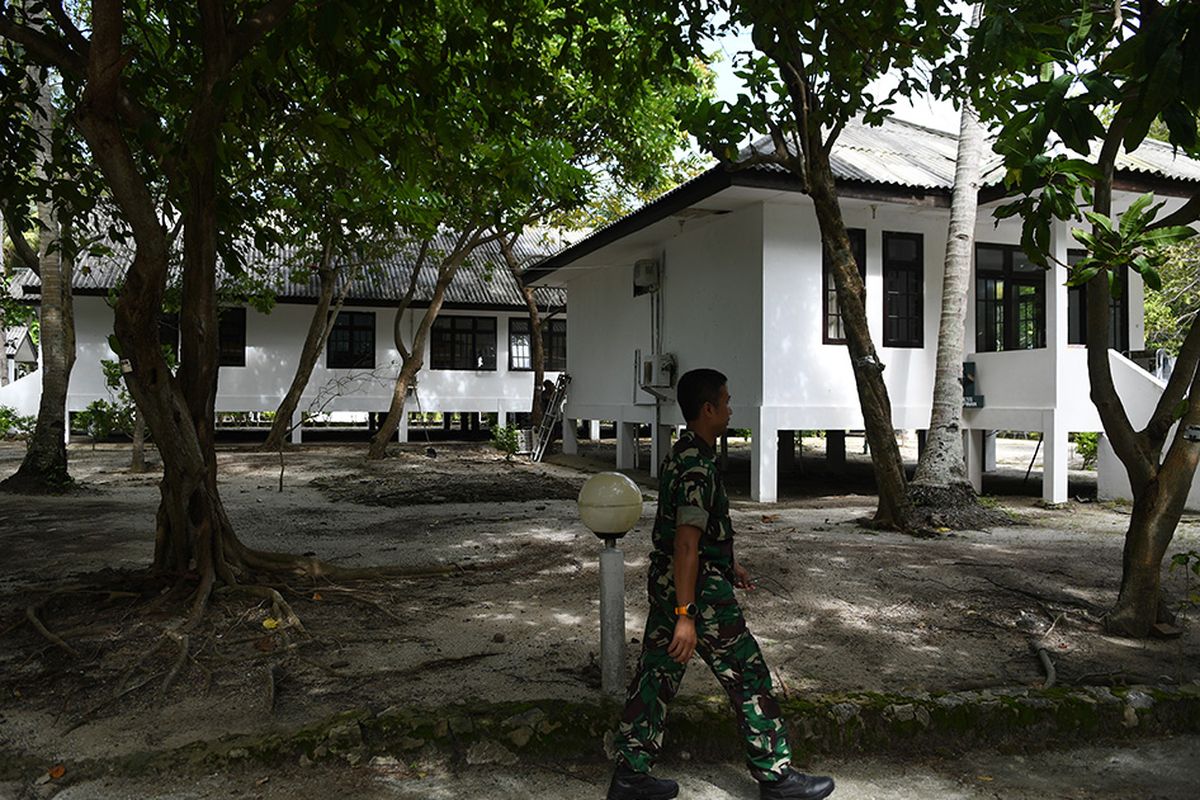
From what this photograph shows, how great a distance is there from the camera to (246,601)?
5.77 meters

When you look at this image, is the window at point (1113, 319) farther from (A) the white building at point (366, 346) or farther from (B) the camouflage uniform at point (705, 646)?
(A) the white building at point (366, 346)

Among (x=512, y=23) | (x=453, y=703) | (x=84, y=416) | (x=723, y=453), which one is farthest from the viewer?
(x=84, y=416)

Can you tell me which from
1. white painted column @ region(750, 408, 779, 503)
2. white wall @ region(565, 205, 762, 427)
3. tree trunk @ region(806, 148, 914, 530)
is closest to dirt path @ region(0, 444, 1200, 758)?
tree trunk @ region(806, 148, 914, 530)

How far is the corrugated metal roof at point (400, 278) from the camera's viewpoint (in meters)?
23.1

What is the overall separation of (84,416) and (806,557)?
16863 millimetres

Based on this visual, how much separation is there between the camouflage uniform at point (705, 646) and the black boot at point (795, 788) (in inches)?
1.6

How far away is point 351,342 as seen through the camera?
2552 centimetres

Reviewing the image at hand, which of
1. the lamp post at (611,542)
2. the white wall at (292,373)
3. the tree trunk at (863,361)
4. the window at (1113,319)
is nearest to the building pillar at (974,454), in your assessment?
the window at (1113,319)

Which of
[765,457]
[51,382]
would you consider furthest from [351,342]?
[765,457]

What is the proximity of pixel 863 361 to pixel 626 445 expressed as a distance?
9.11 meters

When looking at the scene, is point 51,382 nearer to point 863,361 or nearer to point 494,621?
point 494,621

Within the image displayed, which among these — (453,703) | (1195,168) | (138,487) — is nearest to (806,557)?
(453,703)

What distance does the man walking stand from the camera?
342 cm

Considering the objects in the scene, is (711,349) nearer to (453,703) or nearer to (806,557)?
(806,557)
